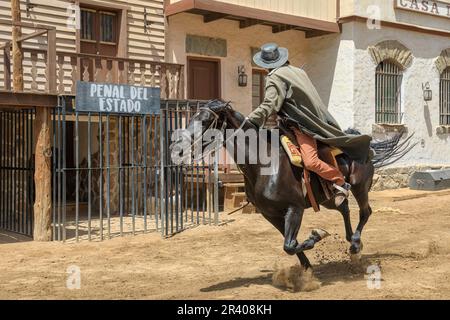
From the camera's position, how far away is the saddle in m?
6.24

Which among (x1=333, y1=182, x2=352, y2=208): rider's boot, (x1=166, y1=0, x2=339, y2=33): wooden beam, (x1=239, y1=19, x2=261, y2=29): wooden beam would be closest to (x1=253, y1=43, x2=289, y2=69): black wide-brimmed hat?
(x1=333, y1=182, x2=352, y2=208): rider's boot

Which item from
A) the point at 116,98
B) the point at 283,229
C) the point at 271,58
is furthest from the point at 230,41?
the point at 283,229

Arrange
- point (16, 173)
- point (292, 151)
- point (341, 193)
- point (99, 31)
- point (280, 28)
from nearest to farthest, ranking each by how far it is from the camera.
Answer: point (292, 151)
point (341, 193)
point (16, 173)
point (99, 31)
point (280, 28)

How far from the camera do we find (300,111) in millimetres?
6434

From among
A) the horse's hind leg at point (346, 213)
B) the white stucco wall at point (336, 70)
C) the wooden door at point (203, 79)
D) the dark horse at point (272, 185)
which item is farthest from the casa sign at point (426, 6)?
the dark horse at point (272, 185)

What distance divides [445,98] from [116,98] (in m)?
12.5

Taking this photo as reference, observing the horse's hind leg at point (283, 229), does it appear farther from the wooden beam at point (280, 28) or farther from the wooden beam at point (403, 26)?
the wooden beam at point (403, 26)

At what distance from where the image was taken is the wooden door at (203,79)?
14773 millimetres

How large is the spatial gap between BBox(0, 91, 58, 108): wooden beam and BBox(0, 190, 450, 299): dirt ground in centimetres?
229

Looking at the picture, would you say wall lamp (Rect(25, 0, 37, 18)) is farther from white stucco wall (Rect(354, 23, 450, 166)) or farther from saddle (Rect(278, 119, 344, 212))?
white stucco wall (Rect(354, 23, 450, 166))

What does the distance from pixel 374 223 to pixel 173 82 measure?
5.21m

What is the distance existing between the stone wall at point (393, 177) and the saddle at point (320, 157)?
10.3 m

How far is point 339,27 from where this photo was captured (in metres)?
16.3

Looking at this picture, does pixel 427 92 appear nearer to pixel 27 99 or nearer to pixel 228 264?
pixel 228 264
